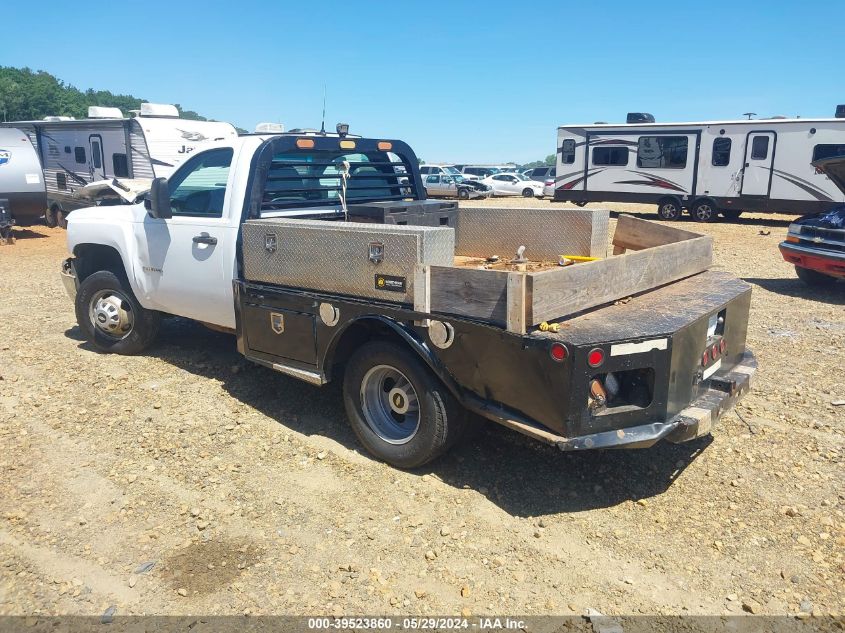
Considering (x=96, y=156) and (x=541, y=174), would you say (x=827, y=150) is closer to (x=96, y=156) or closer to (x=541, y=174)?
(x=541, y=174)

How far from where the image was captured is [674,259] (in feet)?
15.2

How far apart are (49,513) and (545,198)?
30.6 metres

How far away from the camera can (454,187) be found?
3212cm

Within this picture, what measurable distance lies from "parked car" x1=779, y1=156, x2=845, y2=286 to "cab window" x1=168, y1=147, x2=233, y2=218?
764 centimetres

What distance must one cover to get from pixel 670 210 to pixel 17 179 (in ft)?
58.1

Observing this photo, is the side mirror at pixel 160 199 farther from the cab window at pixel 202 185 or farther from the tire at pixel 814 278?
the tire at pixel 814 278

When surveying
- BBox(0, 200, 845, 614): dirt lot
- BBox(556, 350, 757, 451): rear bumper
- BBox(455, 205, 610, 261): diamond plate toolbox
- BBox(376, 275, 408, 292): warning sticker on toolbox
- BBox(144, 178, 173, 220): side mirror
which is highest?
BBox(144, 178, 173, 220): side mirror

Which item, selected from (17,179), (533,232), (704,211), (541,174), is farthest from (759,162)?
(17,179)

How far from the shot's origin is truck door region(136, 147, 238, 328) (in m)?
5.30

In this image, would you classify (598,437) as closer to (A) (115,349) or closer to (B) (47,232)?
(A) (115,349)

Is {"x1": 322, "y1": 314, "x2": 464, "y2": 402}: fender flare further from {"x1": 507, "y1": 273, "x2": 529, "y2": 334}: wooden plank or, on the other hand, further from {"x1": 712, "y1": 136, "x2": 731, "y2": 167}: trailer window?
{"x1": 712, "y1": 136, "x2": 731, "y2": 167}: trailer window

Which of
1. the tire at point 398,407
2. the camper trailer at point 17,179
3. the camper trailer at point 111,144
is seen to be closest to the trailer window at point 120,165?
the camper trailer at point 111,144

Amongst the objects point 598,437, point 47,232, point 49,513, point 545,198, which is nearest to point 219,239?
point 49,513

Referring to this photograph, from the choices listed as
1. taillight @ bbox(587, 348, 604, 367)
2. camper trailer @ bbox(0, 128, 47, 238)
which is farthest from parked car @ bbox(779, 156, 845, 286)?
camper trailer @ bbox(0, 128, 47, 238)
